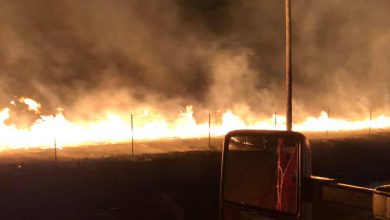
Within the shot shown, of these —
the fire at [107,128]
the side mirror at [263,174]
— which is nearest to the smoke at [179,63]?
the fire at [107,128]

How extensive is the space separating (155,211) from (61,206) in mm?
2231

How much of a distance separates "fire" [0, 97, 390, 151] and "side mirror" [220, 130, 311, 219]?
615 inches

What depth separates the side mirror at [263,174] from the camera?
7.38 feet

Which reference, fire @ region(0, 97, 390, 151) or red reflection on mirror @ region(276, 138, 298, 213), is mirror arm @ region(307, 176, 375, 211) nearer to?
red reflection on mirror @ region(276, 138, 298, 213)

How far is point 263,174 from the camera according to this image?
8.10 ft

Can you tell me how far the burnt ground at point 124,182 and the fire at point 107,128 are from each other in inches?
95.0

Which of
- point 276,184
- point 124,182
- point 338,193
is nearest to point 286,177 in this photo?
point 276,184

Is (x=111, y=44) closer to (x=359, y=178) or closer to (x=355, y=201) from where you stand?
(x=359, y=178)

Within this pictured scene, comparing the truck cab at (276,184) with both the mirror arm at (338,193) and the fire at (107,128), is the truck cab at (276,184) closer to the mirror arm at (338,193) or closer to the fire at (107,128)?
the mirror arm at (338,193)

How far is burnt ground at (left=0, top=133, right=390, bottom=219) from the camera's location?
422 inches

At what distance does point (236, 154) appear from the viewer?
2572mm

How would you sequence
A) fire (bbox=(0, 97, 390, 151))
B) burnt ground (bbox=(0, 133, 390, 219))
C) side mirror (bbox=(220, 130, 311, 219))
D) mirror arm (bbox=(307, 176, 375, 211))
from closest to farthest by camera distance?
mirror arm (bbox=(307, 176, 375, 211)) < side mirror (bbox=(220, 130, 311, 219)) < burnt ground (bbox=(0, 133, 390, 219)) < fire (bbox=(0, 97, 390, 151))

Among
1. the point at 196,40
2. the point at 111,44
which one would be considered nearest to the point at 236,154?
the point at 111,44

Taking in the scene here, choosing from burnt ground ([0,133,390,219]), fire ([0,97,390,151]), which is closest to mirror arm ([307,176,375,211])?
burnt ground ([0,133,390,219])
